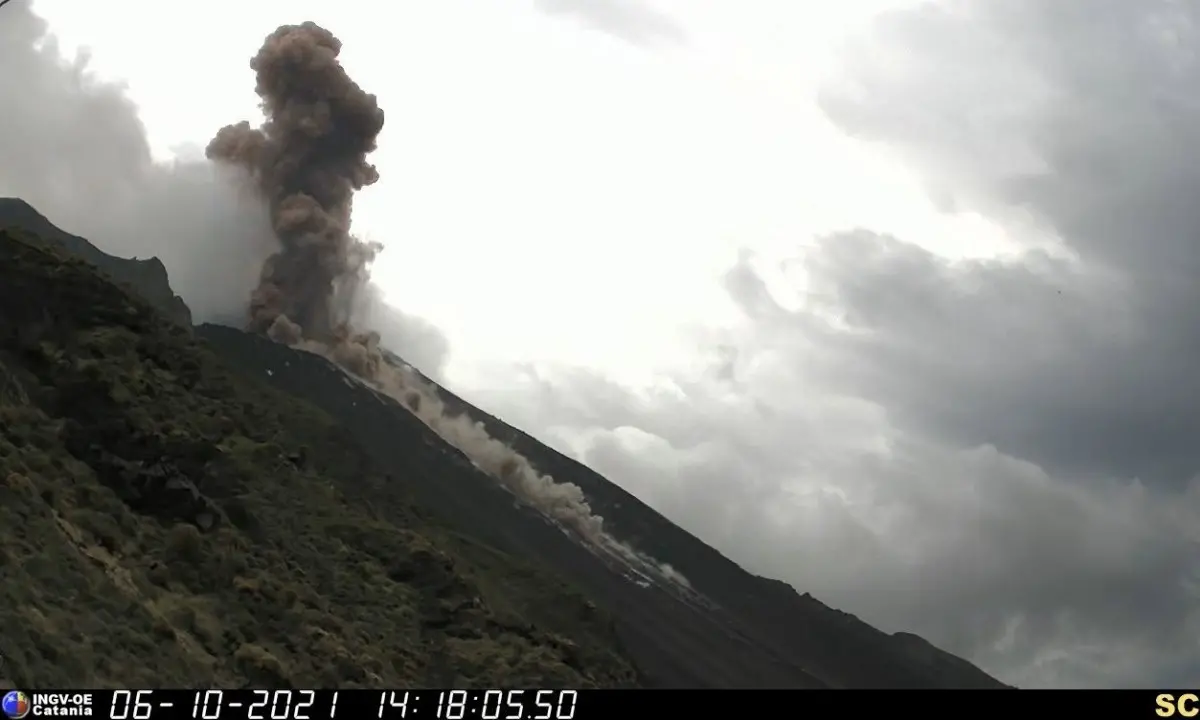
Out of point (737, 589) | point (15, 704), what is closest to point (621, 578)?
point (737, 589)

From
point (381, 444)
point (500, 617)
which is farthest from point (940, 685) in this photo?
point (500, 617)

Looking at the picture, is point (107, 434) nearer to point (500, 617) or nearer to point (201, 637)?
point (201, 637)

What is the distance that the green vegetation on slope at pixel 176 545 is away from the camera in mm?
34031

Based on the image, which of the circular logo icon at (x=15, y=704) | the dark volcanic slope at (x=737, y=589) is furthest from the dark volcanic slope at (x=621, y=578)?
the circular logo icon at (x=15, y=704)

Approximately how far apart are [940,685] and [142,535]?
171 metres

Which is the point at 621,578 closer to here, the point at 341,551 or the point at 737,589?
the point at 737,589

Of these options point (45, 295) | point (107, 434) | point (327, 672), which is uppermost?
point (45, 295)

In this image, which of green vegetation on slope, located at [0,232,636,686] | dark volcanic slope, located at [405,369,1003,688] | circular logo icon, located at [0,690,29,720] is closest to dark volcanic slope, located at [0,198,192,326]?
dark volcanic slope, located at [405,369,1003,688]

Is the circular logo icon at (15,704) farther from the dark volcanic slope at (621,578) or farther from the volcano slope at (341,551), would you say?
the dark volcanic slope at (621,578)

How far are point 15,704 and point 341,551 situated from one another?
4552 centimetres

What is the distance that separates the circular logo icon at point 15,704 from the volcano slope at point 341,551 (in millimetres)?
2953

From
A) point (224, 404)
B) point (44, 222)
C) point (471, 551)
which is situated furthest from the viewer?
point (44, 222)

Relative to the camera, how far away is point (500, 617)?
77.1 m

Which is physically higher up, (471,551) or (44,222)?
(44,222)
